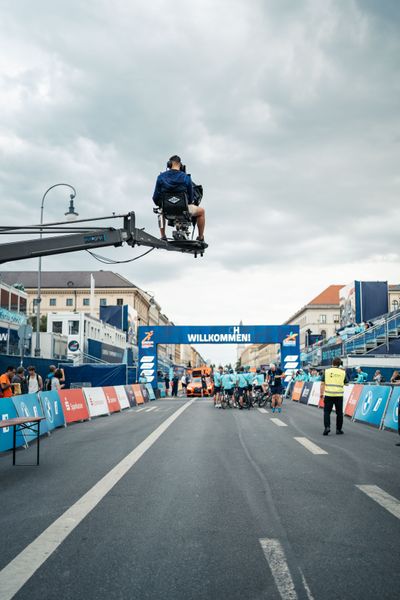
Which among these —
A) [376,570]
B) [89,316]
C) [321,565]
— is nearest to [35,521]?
[321,565]

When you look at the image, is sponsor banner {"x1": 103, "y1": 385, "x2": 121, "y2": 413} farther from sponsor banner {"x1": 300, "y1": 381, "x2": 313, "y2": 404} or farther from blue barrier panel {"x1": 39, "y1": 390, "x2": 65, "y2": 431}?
sponsor banner {"x1": 300, "y1": 381, "x2": 313, "y2": 404}

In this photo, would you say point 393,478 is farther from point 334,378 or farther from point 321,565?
point 334,378

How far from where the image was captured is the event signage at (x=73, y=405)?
16656 millimetres

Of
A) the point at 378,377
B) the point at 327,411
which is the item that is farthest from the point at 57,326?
the point at 327,411

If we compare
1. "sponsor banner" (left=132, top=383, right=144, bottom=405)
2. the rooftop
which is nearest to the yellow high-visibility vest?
"sponsor banner" (left=132, top=383, right=144, bottom=405)

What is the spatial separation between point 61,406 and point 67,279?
95.0m

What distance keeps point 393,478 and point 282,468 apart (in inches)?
61.9

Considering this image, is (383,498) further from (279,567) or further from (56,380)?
(56,380)

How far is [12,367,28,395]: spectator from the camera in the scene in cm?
1570

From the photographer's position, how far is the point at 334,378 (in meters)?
13.8

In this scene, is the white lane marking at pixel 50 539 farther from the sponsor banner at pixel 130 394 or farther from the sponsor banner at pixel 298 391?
the sponsor banner at pixel 298 391

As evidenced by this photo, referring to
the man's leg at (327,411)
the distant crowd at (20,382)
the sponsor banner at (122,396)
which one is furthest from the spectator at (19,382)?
the man's leg at (327,411)

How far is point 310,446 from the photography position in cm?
1086

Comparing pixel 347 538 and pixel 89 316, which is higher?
pixel 89 316
